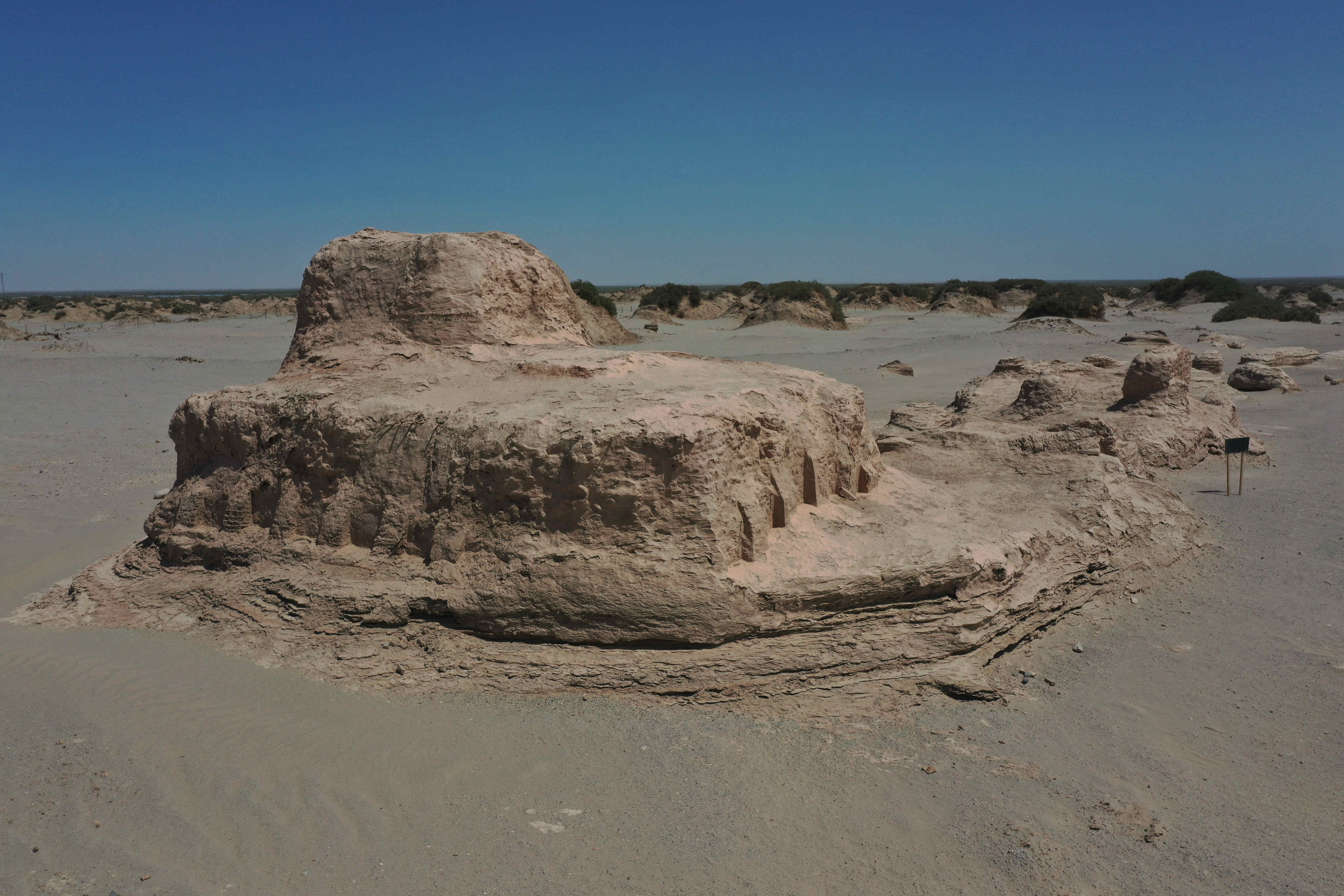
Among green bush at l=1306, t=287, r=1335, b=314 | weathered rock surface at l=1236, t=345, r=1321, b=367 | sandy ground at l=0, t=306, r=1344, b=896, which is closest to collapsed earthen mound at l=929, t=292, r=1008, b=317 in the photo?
green bush at l=1306, t=287, r=1335, b=314

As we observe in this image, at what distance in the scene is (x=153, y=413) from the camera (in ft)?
44.6

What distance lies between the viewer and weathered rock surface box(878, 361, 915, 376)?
17109 mm

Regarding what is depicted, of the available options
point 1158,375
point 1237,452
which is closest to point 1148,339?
point 1158,375

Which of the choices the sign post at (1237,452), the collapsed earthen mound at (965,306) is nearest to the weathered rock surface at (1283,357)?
the sign post at (1237,452)

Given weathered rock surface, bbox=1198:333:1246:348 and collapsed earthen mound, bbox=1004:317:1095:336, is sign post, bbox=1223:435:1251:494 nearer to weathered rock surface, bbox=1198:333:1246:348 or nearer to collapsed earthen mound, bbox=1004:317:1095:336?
weathered rock surface, bbox=1198:333:1246:348

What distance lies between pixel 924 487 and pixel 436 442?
329cm

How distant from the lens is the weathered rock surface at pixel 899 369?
56.1 feet

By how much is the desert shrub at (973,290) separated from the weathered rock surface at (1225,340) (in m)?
17.4

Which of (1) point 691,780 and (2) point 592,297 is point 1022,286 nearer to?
(2) point 592,297

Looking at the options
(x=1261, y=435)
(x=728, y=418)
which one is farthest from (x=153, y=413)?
(x=1261, y=435)

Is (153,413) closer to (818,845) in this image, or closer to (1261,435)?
(818,845)

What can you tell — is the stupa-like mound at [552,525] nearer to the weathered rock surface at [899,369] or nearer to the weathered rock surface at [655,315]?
the weathered rock surface at [899,369]

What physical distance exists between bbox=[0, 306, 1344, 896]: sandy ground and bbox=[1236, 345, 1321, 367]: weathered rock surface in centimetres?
1257

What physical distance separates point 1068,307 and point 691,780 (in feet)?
101
